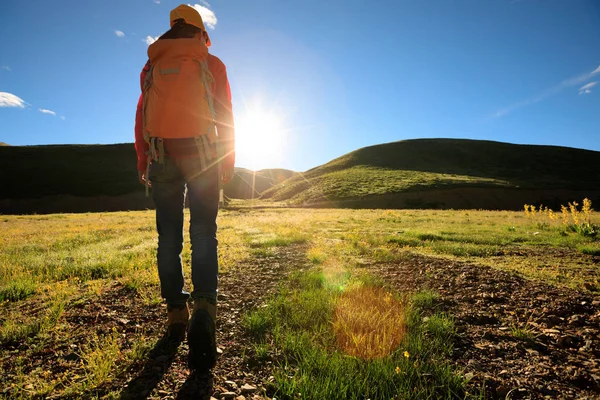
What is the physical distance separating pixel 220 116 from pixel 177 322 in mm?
2226

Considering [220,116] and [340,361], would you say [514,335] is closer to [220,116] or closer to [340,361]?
[340,361]

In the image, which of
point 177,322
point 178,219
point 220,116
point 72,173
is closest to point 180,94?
point 220,116

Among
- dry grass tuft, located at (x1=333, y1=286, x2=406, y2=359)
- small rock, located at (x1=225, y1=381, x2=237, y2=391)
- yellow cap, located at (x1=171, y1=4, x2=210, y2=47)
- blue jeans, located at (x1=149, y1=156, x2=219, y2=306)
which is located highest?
yellow cap, located at (x1=171, y1=4, x2=210, y2=47)

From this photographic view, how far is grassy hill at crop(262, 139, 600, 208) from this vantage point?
56.4m

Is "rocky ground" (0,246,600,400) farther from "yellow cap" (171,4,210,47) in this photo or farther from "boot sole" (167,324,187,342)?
"yellow cap" (171,4,210,47)

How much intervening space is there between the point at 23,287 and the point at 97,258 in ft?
7.52

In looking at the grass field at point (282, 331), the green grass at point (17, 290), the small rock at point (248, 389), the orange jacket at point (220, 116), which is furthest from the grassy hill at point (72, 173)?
the small rock at point (248, 389)

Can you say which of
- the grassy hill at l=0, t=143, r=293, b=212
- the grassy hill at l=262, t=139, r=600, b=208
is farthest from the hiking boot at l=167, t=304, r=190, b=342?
the grassy hill at l=0, t=143, r=293, b=212

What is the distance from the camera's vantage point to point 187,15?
10.3 feet

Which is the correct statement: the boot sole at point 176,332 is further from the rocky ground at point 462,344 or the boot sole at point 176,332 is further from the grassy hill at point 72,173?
the grassy hill at point 72,173

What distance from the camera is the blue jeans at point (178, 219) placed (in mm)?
2926

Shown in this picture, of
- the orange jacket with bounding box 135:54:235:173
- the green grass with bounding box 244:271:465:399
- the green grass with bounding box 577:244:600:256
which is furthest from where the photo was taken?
the green grass with bounding box 577:244:600:256

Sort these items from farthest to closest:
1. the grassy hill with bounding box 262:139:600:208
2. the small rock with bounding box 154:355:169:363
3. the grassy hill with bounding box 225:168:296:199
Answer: the grassy hill with bounding box 225:168:296:199 < the grassy hill with bounding box 262:139:600:208 < the small rock with bounding box 154:355:169:363

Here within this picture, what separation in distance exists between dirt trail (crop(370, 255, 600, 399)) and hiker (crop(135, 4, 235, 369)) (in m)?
2.53
